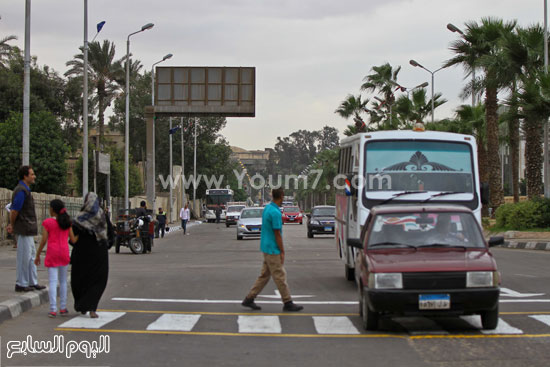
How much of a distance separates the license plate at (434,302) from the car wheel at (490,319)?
0.61 m

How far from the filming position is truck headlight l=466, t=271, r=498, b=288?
372 inches

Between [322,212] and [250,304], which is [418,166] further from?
[322,212]

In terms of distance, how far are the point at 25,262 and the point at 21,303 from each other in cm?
140

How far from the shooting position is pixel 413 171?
14000 millimetres

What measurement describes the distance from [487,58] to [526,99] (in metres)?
4.38

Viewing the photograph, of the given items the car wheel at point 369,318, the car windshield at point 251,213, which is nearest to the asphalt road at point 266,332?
the car wheel at point 369,318

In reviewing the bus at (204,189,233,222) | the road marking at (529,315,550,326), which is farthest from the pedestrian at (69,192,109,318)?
the bus at (204,189,233,222)

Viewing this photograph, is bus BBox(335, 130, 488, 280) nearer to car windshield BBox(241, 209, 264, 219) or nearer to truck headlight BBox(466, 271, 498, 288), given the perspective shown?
truck headlight BBox(466, 271, 498, 288)

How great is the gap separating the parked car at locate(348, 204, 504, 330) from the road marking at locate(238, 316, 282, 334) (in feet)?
3.89

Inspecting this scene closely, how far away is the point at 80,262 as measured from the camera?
10984 mm

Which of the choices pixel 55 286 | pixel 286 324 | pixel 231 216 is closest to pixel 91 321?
pixel 55 286

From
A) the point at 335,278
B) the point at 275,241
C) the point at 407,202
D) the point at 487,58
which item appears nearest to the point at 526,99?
the point at 487,58

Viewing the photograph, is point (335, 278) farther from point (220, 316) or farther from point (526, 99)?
point (526, 99)

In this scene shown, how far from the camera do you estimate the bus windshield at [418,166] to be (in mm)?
13930
